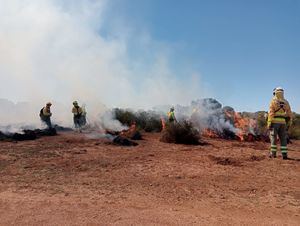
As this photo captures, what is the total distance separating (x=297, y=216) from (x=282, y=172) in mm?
3508

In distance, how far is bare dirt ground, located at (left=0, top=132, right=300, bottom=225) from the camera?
6371 millimetres

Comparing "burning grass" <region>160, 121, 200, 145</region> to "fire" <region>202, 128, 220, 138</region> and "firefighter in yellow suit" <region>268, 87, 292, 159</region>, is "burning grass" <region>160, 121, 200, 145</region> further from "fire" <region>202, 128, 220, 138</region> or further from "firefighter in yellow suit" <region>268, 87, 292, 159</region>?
"firefighter in yellow suit" <region>268, 87, 292, 159</region>

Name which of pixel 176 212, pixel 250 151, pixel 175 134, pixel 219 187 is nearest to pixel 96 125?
pixel 175 134

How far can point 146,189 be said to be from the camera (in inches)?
319

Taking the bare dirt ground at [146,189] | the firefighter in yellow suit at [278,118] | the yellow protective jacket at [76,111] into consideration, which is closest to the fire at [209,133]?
the yellow protective jacket at [76,111]

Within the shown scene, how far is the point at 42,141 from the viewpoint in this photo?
1641 centimetres

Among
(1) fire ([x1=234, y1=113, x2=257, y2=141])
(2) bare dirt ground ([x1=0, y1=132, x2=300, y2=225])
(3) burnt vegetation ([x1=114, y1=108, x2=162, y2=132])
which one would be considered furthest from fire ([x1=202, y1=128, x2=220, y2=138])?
(2) bare dirt ground ([x1=0, y1=132, x2=300, y2=225])

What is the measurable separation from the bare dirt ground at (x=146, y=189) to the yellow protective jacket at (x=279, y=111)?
3.85 ft

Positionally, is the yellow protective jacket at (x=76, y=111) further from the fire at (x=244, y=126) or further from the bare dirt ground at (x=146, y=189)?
the bare dirt ground at (x=146, y=189)

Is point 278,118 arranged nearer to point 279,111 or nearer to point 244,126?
point 279,111

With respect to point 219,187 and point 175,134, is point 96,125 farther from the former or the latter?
point 219,187

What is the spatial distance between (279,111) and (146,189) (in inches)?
232

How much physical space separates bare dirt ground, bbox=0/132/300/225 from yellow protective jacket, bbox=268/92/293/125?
1172 mm

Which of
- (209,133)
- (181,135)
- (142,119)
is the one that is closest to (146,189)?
(181,135)
